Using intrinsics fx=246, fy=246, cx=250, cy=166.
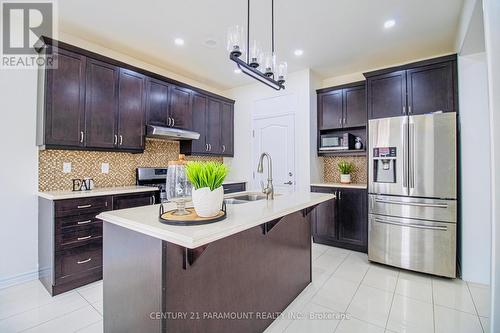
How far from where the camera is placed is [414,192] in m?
2.91

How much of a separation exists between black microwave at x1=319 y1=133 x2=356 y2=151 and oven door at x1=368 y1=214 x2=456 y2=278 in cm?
127

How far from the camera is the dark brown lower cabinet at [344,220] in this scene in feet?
11.7

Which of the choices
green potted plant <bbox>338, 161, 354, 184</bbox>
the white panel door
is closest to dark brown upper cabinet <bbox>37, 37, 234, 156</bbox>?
the white panel door

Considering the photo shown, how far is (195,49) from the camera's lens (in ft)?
11.4

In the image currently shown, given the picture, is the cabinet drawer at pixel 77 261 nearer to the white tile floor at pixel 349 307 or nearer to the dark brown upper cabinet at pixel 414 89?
the white tile floor at pixel 349 307

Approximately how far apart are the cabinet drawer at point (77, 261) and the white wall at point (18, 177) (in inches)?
22.8

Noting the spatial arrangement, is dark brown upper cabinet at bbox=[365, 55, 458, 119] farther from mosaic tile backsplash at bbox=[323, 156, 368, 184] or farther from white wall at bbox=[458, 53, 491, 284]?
mosaic tile backsplash at bbox=[323, 156, 368, 184]

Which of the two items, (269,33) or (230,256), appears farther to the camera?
(269,33)

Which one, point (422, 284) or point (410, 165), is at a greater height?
point (410, 165)

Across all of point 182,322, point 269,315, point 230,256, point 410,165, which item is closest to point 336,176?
point 410,165

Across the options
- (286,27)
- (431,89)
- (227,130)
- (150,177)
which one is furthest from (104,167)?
(431,89)

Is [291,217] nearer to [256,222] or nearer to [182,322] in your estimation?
[256,222]

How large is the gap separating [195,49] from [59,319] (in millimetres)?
3353

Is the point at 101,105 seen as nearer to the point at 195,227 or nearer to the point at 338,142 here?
the point at 195,227
